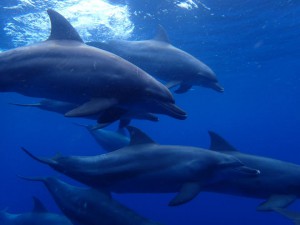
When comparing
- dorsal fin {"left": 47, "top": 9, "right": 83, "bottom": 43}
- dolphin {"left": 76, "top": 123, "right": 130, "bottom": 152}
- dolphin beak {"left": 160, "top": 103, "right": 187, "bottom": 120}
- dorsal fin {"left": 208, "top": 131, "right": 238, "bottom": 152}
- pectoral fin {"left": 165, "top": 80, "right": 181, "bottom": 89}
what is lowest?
dolphin {"left": 76, "top": 123, "right": 130, "bottom": 152}

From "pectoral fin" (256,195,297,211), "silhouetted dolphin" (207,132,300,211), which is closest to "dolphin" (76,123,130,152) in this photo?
"silhouetted dolphin" (207,132,300,211)

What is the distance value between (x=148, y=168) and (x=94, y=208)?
170cm

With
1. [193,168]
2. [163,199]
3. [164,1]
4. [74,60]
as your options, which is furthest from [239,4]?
[163,199]

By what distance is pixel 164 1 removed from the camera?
19.0m

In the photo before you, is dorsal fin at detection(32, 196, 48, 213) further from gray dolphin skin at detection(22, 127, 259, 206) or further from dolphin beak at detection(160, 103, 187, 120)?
dolphin beak at detection(160, 103, 187, 120)

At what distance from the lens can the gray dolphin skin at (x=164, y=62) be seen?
8898 mm

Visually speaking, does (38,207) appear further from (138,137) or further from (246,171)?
(246,171)

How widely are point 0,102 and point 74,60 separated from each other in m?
41.5

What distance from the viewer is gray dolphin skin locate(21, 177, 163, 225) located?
7.60m

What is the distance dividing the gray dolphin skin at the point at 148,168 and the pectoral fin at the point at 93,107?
2290 mm

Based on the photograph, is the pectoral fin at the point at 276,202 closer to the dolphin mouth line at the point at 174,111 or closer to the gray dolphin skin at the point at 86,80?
the dolphin mouth line at the point at 174,111

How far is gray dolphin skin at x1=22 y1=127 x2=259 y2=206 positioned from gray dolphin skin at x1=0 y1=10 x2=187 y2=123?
1884 mm

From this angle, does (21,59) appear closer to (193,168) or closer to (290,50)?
(193,168)

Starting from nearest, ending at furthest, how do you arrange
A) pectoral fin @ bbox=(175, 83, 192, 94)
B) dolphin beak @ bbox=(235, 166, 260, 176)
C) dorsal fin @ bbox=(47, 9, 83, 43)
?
dorsal fin @ bbox=(47, 9, 83, 43), dolphin beak @ bbox=(235, 166, 260, 176), pectoral fin @ bbox=(175, 83, 192, 94)
